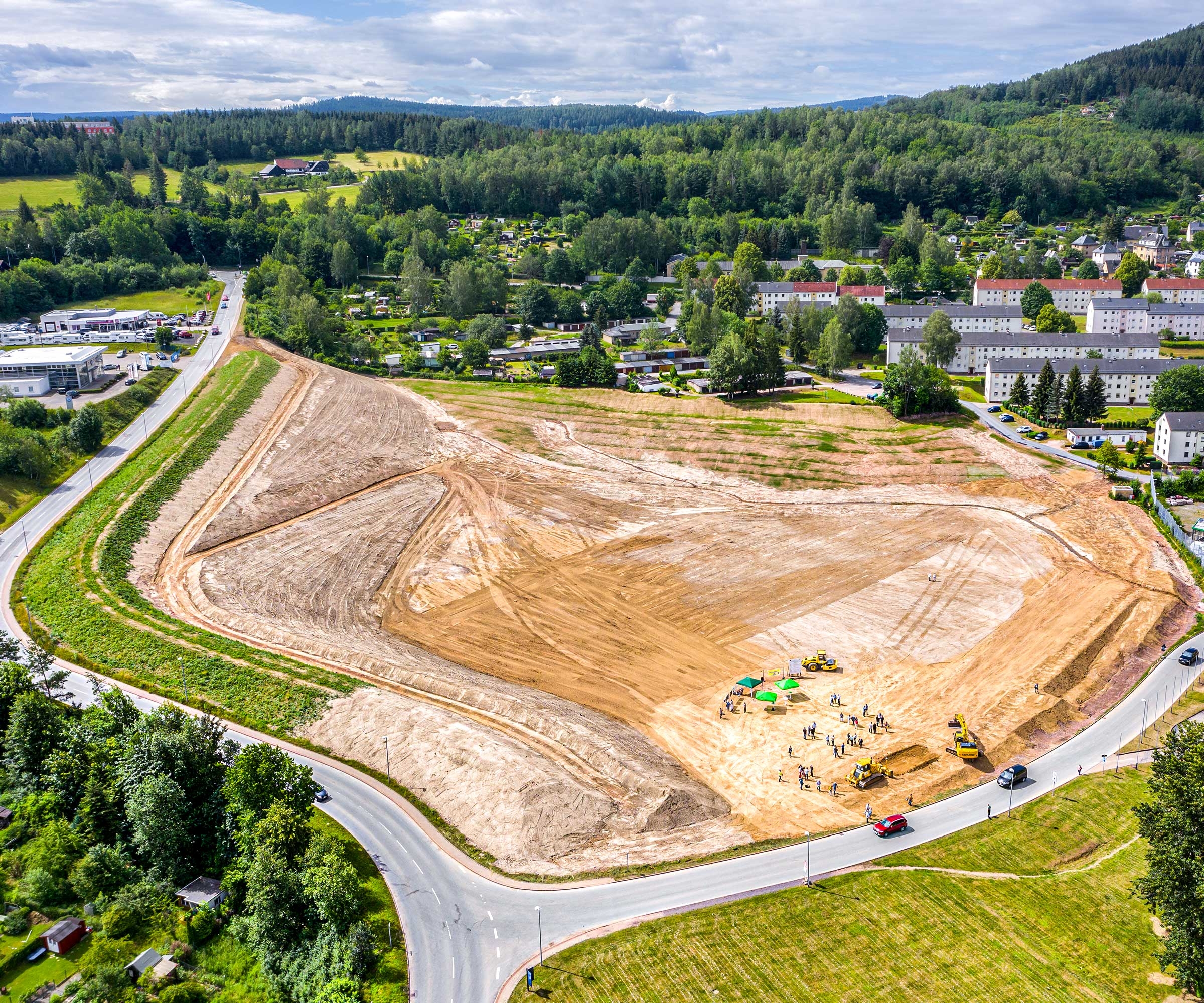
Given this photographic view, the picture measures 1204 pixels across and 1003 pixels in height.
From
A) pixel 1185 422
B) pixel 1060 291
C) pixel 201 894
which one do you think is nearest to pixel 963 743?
pixel 201 894

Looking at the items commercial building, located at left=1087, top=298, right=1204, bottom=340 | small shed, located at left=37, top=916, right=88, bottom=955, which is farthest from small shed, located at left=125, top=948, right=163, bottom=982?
commercial building, located at left=1087, top=298, right=1204, bottom=340

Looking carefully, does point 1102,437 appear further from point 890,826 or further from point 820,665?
point 890,826

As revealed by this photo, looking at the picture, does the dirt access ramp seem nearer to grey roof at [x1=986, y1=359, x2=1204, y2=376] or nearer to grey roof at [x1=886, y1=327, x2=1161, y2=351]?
grey roof at [x1=886, y1=327, x2=1161, y2=351]

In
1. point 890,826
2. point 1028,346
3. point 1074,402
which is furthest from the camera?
point 1028,346

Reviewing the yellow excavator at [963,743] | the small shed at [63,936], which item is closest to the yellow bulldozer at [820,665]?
the yellow excavator at [963,743]

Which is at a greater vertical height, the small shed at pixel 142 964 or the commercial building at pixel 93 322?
the commercial building at pixel 93 322

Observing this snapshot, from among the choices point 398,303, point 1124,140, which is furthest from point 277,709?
point 1124,140

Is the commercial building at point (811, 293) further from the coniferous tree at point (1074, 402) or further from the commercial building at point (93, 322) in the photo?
the commercial building at point (93, 322)
